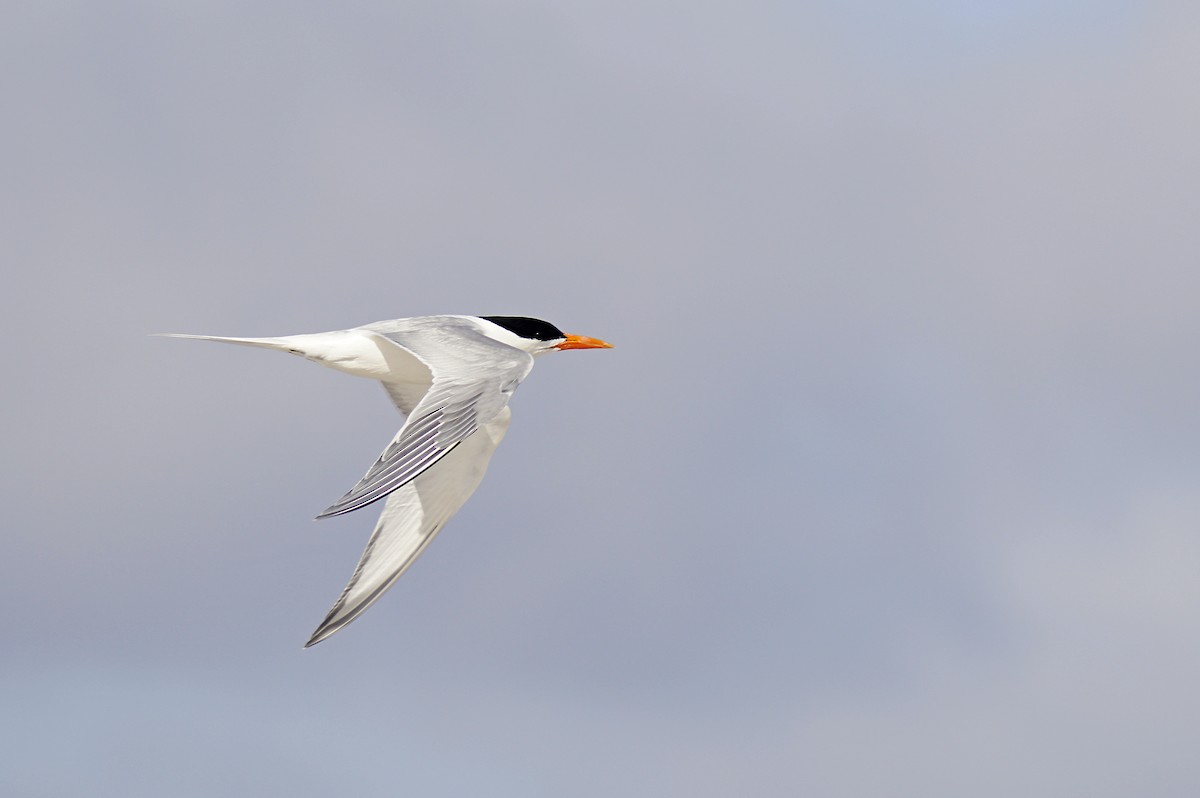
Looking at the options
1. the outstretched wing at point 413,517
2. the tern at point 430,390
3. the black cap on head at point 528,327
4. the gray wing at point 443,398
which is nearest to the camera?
the gray wing at point 443,398

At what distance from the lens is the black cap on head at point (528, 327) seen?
16000 mm

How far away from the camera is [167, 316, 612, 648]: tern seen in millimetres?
12062

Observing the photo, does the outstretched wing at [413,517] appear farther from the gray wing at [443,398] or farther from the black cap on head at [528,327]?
the black cap on head at [528,327]

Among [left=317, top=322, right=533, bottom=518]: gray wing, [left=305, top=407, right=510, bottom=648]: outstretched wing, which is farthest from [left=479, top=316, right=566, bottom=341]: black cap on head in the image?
[left=317, top=322, right=533, bottom=518]: gray wing

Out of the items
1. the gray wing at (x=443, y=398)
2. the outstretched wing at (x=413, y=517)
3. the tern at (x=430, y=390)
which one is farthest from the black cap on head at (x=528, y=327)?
the gray wing at (x=443, y=398)

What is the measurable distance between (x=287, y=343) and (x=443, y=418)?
2.99 m

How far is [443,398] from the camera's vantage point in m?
12.1

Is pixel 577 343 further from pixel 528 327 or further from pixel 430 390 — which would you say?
pixel 430 390

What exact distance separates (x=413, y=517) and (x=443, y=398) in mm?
2861

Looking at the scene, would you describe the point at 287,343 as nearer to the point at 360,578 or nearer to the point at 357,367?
the point at 357,367

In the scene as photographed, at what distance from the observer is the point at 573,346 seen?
16312 millimetres

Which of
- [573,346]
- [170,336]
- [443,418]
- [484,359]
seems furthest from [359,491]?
[573,346]

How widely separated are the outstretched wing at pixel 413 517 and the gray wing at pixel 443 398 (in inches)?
34.7

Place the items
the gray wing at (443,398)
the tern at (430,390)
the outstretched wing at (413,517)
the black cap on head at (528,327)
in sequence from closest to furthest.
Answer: the gray wing at (443,398)
the tern at (430,390)
the outstretched wing at (413,517)
the black cap on head at (528,327)
